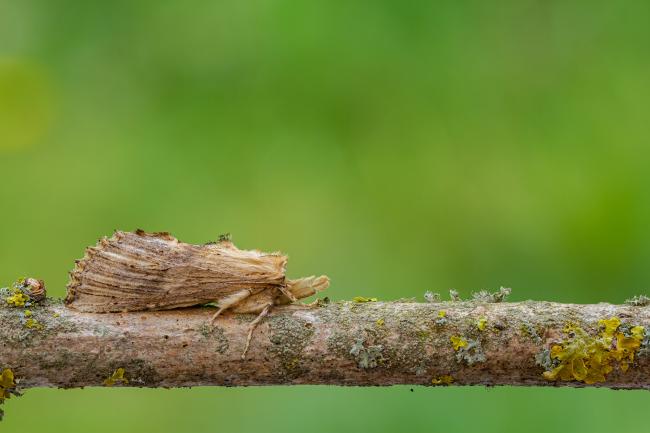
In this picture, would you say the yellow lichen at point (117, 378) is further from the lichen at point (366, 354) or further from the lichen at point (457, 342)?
the lichen at point (457, 342)

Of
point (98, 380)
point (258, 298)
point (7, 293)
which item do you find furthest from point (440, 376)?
point (7, 293)

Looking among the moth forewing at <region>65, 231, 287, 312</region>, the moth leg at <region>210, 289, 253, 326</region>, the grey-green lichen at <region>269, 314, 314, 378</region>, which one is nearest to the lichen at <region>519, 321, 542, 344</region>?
the grey-green lichen at <region>269, 314, 314, 378</region>

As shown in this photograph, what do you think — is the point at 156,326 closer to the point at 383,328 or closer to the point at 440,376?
the point at 383,328

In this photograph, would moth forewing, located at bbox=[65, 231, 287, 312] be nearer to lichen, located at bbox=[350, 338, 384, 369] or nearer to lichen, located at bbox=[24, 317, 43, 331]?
lichen, located at bbox=[24, 317, 43, 331]

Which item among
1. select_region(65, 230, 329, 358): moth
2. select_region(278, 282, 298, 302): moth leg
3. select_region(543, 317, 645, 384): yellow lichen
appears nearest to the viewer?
select_region(543, 317, 645, 384): yellow lichen

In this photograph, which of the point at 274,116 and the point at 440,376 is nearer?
the point at 440,376

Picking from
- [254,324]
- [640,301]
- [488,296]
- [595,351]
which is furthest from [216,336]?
[640,301]

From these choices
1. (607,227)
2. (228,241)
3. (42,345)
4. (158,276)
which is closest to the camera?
(42,345)

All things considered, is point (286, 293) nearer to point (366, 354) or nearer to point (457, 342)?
point (366, 354)
